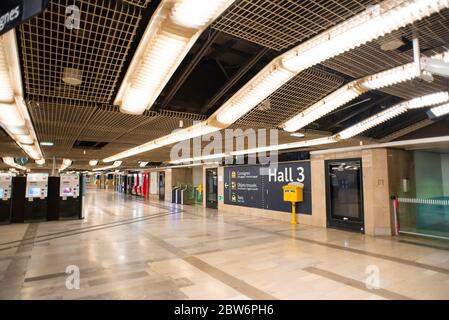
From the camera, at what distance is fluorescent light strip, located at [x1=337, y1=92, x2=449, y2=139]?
354cm

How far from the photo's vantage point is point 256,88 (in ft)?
9.64

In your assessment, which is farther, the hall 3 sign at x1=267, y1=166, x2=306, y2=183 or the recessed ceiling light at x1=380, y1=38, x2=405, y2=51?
the hall 3 sign at x1=267, y1=166, x2=306, y2=183

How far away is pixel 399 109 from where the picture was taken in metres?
4.21

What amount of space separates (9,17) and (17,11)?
0.27 feet

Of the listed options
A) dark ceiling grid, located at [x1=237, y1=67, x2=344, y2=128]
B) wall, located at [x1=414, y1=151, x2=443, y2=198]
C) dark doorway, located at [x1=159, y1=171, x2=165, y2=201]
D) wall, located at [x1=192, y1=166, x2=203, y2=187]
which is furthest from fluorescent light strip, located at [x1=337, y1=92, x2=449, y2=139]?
dark doorway, located at [x1=159, y1=171, x2=165, y2=201]

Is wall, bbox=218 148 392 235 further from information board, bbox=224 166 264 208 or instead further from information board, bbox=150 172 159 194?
information board, bbox=150 172 159 194

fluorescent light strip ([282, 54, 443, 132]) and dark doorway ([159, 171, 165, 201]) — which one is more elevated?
fluorescent light strip ([282, 54, 443, 132])

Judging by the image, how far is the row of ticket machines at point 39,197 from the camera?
8.94 metres

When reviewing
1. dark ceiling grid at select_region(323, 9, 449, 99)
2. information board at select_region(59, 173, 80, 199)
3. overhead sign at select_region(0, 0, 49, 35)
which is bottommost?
information board at select_region(59, 173, 80, 199)

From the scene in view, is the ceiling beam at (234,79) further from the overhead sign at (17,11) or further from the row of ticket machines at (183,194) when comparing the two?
the row of ticket machines at (183,194)

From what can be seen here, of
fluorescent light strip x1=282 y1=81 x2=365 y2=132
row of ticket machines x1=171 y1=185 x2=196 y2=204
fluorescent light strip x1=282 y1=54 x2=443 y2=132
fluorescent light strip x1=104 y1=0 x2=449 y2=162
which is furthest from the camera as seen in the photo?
row of ticket machines x1=171 y1=185 x2=196 y2=204

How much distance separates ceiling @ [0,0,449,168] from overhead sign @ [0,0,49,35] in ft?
0.68

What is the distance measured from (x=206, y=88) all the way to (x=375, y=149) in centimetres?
515
